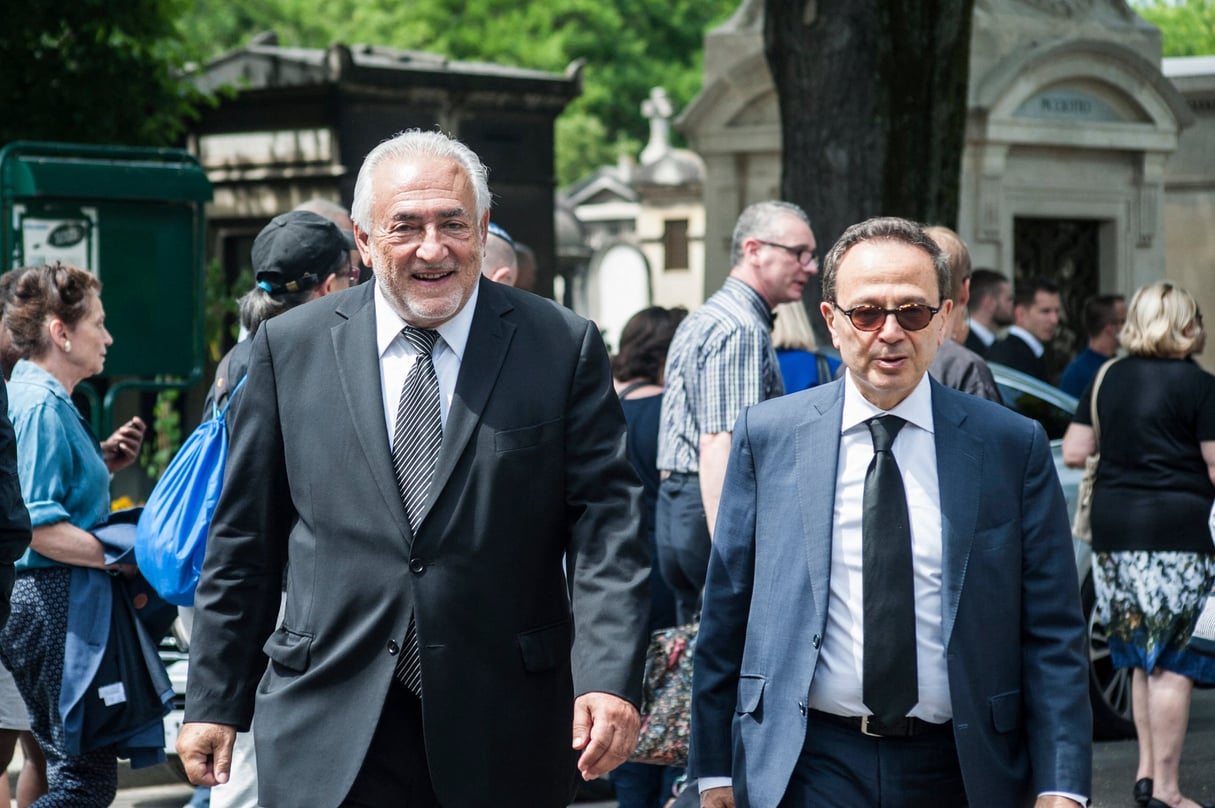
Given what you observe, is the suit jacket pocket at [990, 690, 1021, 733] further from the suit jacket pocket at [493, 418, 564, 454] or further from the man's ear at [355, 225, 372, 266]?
the man's ear at [355, 225, 372, 266]

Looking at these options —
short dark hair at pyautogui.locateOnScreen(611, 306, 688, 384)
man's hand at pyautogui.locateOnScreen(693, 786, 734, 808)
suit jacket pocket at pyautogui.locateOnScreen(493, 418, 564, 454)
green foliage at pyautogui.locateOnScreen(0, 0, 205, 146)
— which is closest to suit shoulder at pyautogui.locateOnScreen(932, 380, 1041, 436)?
suit jacket pocket at pyautogui.locateOnScreen(493, 418, 564, 454)

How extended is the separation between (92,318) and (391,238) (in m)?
2.39

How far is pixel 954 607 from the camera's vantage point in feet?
11.6

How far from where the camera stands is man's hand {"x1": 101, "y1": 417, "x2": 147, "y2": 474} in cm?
627

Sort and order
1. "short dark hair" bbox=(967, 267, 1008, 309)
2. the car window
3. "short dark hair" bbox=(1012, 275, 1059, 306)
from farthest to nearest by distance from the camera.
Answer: "short dark hair" bbox=(1012, 275, 1059, 306) → "short dark hair" bbox=(967, 267, 1008, 309) → the car window

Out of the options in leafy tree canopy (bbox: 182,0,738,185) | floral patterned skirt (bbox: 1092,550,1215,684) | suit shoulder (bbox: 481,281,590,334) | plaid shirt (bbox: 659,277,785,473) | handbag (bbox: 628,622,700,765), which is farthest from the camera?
leafy tree canopy (bbox: 182,0,738,185)

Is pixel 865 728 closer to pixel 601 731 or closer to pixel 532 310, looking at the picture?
pixel 601 731

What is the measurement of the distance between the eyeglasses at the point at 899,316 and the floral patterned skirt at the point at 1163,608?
3895 mm

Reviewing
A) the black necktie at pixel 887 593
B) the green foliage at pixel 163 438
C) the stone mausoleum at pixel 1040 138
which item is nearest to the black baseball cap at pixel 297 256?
the black necktie at pixel 887 593

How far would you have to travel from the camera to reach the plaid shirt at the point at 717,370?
6.26 m

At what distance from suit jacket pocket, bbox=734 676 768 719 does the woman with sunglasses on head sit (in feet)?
12.6

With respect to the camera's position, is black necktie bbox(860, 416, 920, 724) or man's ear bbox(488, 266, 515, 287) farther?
man's ear bbox(488, 266, 515, 287)

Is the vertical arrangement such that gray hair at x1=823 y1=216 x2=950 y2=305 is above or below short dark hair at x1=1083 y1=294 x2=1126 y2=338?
below

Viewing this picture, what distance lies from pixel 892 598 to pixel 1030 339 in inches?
316
